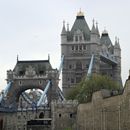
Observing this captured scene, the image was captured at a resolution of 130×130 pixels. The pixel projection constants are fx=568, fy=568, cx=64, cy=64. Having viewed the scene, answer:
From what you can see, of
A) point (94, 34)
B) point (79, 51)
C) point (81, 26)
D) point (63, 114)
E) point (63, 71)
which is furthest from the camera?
point (81, 26)

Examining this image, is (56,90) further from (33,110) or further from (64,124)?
(64,124)

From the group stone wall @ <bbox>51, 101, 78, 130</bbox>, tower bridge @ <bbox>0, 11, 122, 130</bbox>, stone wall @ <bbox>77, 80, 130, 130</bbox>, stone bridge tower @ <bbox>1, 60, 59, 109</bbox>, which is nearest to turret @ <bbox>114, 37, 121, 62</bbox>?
tower bridge @ <bbox>0, 11, 122, 130</bbox>

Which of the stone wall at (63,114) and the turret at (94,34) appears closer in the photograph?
the stone wall at (63,114)

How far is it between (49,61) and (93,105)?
68929mm

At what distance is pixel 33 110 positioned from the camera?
105m

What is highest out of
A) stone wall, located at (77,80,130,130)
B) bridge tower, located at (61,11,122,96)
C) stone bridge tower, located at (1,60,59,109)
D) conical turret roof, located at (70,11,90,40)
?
conical turret roof, located at (70,11,90,40)

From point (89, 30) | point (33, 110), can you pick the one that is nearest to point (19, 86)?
point (33, 110)

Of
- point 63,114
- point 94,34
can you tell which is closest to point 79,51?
point 94,34

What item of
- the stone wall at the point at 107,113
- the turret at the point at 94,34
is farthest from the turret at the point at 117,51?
the stone wall at the point at 107,113

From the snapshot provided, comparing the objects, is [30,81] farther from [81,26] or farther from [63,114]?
[63,114]

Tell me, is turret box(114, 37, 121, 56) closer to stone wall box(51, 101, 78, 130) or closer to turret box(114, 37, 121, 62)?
turret box(114, 37, 121, 62)

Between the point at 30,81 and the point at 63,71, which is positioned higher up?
the point at 63,71

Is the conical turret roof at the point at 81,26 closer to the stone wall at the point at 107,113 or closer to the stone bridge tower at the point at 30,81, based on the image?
the stone bridge tower at the point at 30,81

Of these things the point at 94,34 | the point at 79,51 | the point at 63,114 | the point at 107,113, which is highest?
the point at 94,34
